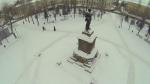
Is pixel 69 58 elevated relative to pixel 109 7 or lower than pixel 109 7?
lower

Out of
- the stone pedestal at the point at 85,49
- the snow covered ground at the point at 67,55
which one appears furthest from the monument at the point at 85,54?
the snow covered ground at the point at 67,55

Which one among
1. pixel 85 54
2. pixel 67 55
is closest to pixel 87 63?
pixel 85 54

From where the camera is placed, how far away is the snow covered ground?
2431cm

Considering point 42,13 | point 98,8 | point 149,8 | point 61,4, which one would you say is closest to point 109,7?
point 98,8

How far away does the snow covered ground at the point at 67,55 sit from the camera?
24.3 m

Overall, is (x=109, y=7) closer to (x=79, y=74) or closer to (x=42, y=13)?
(x=42, y=13)

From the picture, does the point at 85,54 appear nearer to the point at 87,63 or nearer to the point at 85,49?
the point at 85,49

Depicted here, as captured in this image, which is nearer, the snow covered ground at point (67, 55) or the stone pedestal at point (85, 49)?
the stone pedestal at point (85, 49)

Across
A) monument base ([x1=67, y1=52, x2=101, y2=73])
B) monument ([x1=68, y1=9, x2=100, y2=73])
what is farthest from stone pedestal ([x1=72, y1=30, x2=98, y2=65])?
monument base ([x1=67, y1=52, x2=101, y2=73])

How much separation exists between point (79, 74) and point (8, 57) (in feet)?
42.2

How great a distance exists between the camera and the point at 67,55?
27.9 meters

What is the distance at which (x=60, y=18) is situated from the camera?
36938 mm

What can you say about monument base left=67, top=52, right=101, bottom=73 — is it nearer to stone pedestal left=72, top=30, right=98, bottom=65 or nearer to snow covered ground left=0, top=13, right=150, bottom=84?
stone pedestal left=72, top=30, right=98, bottom=65

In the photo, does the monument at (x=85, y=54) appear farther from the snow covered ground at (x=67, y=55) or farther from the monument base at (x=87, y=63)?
the snow covered ground at (x=67, y=55)
